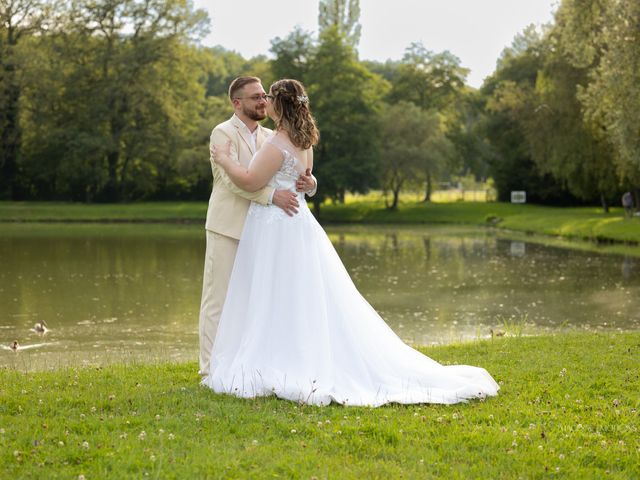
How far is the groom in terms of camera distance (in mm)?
7875

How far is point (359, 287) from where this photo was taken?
853 inches

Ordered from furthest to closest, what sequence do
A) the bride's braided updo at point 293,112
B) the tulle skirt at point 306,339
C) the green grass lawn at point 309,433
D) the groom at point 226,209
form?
the groom at point 226,209 → the bride's braided updo at point 293,112 → the tulle skirt at point 306,339 → the green grass lawn at point 309,433

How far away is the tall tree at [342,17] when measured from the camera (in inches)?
2621

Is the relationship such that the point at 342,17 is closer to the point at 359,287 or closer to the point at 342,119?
the point at 342,119

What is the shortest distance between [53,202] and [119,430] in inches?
2253

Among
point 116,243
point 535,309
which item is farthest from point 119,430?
point 116,243

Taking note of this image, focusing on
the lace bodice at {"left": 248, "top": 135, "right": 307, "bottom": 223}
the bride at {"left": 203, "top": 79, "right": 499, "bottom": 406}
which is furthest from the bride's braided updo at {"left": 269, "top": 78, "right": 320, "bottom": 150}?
the lace bodice at {"left": 248, "top": 135, "right": 307, "bottom": 223}

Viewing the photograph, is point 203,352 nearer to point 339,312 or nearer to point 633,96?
point 339,312

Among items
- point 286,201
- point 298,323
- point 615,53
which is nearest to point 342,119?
point 615,53

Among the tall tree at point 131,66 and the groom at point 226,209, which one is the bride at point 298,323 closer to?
the groom at point 226,209

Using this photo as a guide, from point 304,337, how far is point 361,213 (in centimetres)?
4933

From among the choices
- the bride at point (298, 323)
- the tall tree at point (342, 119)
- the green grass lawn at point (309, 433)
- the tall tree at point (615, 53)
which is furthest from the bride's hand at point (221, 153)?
the tall tree at point (342, 119)

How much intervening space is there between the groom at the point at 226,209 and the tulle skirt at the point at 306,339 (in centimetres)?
26

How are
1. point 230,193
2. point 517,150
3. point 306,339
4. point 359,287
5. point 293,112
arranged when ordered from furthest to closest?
point 517,150 < point 359,287 < point 230,193 < point 293,112 < point 306,339
